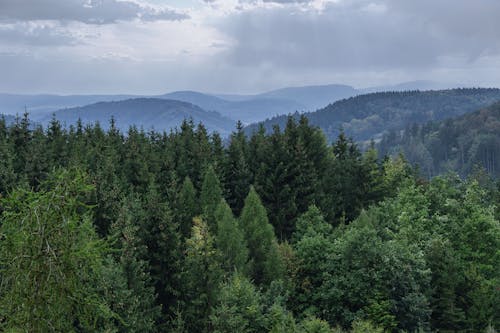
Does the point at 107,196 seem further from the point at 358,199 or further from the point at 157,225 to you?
the point at 358,199

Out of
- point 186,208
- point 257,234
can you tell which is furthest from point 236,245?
point 186,208

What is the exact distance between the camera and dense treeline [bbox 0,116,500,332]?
9266 millimetres

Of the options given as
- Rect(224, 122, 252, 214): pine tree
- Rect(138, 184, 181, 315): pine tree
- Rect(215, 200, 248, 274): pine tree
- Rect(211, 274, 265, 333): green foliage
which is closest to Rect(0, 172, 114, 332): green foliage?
Rect(211, 274, 265, 333): green foliage

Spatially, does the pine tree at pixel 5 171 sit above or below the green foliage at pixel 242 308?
above

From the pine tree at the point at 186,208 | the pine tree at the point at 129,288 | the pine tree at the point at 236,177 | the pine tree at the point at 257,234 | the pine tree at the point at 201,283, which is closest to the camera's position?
the pine tree at the point at 129,288

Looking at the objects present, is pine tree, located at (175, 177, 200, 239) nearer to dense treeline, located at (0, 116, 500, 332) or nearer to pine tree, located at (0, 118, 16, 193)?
dense treeline, located at (0, 116, 500, 332)

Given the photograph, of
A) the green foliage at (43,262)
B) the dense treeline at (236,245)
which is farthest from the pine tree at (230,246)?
the green foliage at (43,262)

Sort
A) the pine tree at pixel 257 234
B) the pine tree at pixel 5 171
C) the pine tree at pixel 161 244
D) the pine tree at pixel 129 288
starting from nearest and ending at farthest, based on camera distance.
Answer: the pine tree at pixel 129 288
the pine tree at pixel 161 244
the pine tree at pixel 257 234
the pine tree at pixel 5 171

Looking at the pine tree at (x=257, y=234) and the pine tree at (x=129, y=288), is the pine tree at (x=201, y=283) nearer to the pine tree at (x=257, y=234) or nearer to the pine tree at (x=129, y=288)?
the pine tree at (x=129, y=288)

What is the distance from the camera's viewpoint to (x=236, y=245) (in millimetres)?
35625

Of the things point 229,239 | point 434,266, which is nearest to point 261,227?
point 229,239

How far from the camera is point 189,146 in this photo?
63.1 metres

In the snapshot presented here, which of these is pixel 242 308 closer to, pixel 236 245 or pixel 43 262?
pixel 236 245

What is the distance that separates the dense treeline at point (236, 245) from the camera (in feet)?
30.4
